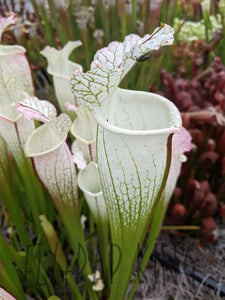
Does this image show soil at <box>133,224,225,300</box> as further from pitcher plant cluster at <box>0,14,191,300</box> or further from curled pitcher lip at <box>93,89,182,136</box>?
curled pitcher lip at <box>93,89,182,136</box>

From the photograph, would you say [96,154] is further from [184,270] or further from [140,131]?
[184,270]

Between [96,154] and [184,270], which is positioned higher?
[96,154]

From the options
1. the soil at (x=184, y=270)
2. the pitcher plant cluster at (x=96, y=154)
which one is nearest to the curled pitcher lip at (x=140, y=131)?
the pitcher plant cluster at (x=96, y=154)

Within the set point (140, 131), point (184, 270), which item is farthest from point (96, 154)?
point (184, 270)

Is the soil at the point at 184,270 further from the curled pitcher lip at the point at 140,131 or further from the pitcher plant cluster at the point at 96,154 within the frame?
the curled pitcher lip at the point at 140,131

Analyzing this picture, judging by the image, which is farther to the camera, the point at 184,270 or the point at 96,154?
the point at 184,270

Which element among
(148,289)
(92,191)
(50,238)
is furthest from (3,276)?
(148,289)

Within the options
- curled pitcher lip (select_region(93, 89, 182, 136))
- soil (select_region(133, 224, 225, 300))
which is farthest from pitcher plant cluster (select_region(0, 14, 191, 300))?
soil (select_region(133, 224, 225, 300))

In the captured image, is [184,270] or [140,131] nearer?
[140,131]

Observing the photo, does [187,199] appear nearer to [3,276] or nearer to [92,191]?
[92,191]
